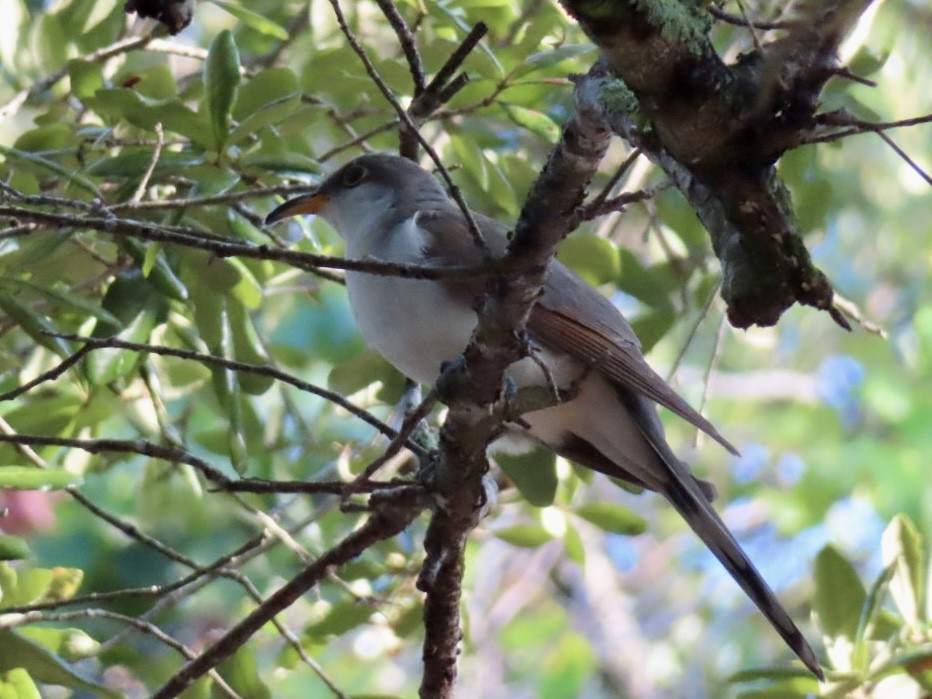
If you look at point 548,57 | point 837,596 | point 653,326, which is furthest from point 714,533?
point 548,57

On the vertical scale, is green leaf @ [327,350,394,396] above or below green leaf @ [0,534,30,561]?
above

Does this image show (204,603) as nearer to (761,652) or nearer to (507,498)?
(507,498)

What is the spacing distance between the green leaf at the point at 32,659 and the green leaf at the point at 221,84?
1.25m

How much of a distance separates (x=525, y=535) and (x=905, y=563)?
1.17 metres

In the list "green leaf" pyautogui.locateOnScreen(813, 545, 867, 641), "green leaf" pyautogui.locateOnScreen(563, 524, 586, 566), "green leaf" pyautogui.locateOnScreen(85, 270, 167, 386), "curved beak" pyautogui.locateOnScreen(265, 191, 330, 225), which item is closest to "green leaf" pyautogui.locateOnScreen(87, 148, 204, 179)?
"green leaf" pyautogui.locateOnScreen(85, 270, 167, 386)

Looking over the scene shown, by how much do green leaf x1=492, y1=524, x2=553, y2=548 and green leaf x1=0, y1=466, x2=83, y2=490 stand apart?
5.48 ft

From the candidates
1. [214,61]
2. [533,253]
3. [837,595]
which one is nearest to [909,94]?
[837,595]

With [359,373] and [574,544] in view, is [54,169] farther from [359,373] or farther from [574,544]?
[574,544]

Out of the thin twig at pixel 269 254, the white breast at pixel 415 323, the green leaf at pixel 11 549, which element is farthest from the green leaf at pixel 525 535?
the thin twig at pixel 269 254

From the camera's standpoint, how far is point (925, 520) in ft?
22.2

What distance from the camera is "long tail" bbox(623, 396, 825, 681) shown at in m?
3.02

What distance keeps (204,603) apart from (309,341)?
5.06 feet

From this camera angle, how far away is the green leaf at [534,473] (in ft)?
11.4

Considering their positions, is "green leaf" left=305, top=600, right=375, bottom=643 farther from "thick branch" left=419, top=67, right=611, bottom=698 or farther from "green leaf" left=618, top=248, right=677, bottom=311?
"green leaf" left=618, top=248, right=677, bottom=311
